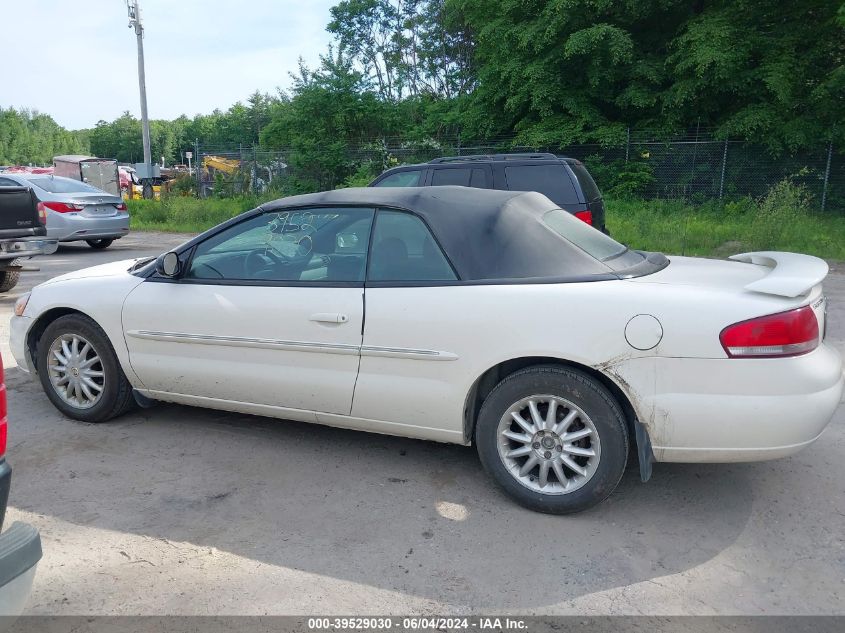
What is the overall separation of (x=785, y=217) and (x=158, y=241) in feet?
46.7

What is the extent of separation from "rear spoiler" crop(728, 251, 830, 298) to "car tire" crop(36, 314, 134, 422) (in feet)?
12.4

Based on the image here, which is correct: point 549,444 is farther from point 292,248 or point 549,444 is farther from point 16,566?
point 16,566

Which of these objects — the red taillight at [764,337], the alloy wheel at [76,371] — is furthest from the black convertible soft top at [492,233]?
the alloy wheel at [76,371]

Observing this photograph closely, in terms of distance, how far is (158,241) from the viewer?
17.3 metres

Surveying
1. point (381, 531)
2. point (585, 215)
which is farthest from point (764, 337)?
point (585, 215)

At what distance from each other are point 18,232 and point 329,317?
762 centimetres

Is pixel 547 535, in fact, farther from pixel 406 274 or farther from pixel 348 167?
pixel 348 167

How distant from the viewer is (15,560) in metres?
2.04

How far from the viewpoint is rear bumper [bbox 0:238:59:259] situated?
30.1 ft

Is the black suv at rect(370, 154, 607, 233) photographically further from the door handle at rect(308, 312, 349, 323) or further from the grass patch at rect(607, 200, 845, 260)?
the grass patch at rect(607, 200, 845, 260)

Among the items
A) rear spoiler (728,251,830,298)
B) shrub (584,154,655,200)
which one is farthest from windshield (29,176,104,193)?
shrub (584,154,655,200)

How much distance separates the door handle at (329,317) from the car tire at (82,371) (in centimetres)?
156

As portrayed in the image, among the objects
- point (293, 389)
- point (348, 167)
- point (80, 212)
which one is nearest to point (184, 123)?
point (348, 167)

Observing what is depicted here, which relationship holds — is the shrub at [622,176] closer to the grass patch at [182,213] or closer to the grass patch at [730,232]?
the grass patch at [730,232]
